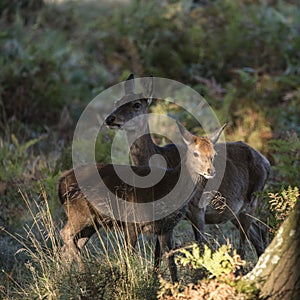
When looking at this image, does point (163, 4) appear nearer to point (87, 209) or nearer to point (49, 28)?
point (49, 28)

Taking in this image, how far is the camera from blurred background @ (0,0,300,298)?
10680mm

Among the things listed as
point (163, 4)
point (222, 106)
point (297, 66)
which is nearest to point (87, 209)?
point (222, 106)

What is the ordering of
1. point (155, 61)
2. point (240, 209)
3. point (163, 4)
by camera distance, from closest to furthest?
point (240, 209) < point (155, 61) < point (163, 4)

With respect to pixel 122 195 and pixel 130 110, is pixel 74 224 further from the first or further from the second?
pixel 130 110

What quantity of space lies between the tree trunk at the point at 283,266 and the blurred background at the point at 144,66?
15.1ft

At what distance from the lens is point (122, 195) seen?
6320mm

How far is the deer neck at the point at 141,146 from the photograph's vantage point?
7.75 metres

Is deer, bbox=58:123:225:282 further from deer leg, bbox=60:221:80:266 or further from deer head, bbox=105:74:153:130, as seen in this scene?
deer head, bbox=105:74:153:130

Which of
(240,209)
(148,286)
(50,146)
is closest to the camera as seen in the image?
(148,286)

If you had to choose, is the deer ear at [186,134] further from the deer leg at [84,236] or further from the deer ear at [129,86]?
the deer ear at [129,86]

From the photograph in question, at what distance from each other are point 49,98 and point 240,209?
6029mm

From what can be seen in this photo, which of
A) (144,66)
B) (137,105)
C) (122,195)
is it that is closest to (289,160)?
(137,105)

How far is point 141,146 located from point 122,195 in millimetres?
1583

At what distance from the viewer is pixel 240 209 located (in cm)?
773
